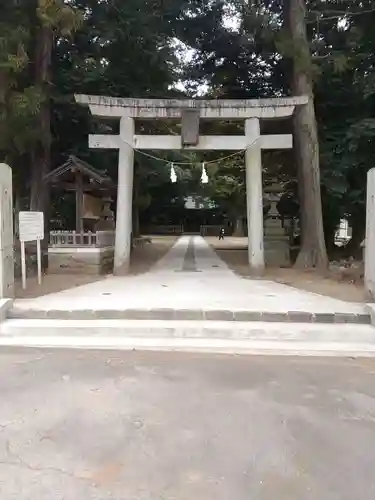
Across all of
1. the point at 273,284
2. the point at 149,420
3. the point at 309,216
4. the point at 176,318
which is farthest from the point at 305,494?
the point at 309,216

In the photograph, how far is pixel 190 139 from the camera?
37.9 ft

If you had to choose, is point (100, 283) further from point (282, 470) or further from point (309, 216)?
point (282, 470)

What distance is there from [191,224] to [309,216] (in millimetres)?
33061

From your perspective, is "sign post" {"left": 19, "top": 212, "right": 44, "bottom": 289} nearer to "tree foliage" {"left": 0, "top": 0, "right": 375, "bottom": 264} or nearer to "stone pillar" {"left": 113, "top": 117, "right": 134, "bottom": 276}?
"stone pillar" {"left": 113, "top": 117, "right": 134, "bottom": 276}

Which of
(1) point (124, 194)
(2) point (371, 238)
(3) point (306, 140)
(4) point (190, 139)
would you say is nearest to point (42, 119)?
(1) point (124, 194)

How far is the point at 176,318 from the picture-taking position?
681 centimetres

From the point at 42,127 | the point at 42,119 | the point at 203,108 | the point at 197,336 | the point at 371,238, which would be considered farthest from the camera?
the point at 42,119

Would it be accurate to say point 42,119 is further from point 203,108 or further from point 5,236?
point 5,236

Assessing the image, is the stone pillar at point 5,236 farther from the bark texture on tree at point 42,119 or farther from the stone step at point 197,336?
the bark texture on tree at point 42,119

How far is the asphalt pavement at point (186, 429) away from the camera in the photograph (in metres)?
2.74

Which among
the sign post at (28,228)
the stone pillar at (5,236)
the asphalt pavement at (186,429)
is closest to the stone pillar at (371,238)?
the asphalt pavement at (186,429)

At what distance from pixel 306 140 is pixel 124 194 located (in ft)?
16.9

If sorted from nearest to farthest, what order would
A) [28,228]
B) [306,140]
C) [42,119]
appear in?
1. [28,228]
2. [42,119]
3. [306,140]

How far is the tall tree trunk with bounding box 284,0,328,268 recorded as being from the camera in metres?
12.5
